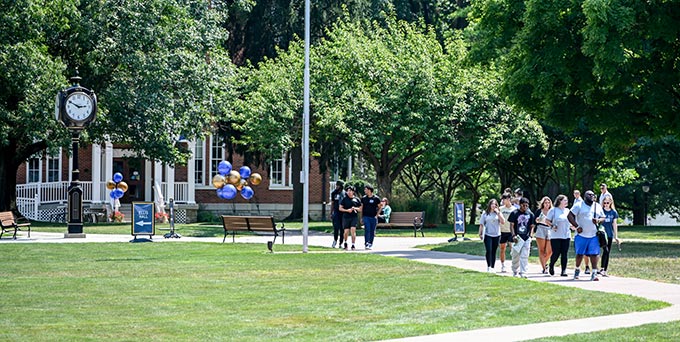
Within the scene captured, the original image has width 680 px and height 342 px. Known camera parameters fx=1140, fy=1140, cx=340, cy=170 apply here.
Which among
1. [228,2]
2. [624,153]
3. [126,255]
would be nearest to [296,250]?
[126,255]

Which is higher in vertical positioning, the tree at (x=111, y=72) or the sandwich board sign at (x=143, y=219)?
the tree at (x=111, y=72)

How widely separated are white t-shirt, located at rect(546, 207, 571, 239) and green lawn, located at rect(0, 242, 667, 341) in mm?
1903

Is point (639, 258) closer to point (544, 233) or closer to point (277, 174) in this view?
point (544, 233)

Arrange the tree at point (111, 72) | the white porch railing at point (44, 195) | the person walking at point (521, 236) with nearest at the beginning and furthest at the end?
the person walking at point (521, 236) < the tree at point (111, 72) < the white porch railing at point (44, 195)

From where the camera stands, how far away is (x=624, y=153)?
35594 mm

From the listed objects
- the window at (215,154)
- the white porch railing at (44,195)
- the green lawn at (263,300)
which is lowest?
the green lawn at (263,300)

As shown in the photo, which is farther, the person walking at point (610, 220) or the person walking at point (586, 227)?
the person walking at point (610, 220)

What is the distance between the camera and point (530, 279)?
21.5 metres

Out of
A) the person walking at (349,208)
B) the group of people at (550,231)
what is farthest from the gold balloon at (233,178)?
the group of people at (550,231)

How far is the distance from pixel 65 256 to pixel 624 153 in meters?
17.8

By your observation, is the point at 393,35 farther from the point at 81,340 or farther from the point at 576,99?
the point at 81,340

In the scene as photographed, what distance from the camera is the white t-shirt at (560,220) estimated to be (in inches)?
888

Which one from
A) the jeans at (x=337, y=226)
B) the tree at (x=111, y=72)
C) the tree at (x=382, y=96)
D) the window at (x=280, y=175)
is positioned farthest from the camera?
the window at (x=280, y=175)

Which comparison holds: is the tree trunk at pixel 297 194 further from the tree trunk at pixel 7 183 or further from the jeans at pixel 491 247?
the jeans at pixel 491 247
